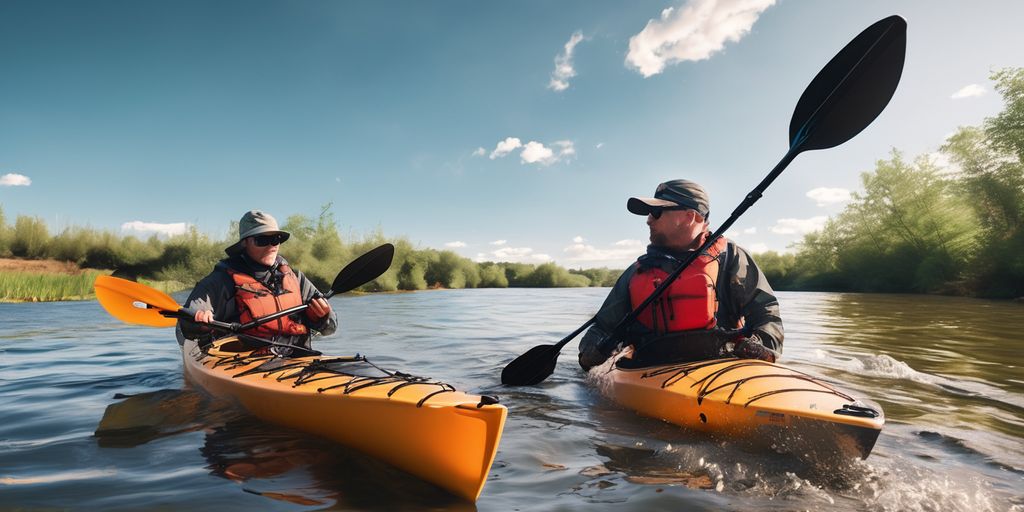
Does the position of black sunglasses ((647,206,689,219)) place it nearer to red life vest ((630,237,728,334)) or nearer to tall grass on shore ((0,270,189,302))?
red life vest ((630,237,728,334))

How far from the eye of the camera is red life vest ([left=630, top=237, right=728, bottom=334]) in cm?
362

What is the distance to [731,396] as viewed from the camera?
2.99 m

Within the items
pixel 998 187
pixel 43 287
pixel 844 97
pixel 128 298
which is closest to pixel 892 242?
pixel 998 187

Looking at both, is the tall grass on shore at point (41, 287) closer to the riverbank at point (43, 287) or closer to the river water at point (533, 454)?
the riverbank at point (43, 287)

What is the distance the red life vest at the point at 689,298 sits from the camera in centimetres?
362

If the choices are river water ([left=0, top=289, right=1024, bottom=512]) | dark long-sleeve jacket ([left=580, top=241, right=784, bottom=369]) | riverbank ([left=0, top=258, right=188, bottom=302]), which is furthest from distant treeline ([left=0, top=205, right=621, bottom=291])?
dark long-sleeve jacket ([left=580, top=241, right=784, bottom=369])

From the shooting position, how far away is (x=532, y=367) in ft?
15.5

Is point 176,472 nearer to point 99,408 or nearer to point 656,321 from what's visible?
point 99,408

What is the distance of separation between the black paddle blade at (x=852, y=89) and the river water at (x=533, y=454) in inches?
77.4

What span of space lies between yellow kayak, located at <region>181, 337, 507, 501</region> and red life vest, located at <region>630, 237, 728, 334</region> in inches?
66.5

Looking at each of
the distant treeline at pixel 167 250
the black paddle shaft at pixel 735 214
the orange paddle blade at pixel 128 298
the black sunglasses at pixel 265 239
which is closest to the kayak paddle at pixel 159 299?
the orange paddle blade at pixel 128 298

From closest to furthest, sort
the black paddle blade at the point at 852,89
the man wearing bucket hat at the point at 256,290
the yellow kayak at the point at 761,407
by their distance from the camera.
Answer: the yellow kayak at the point at 761,407 < the black paddle blade at the point at 852,89 < the man wearing bucket hat at the point at 256,290

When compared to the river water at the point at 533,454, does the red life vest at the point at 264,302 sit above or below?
above

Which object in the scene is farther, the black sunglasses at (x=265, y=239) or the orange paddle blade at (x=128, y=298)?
the orange paddle blade at (x=128, y=298)
